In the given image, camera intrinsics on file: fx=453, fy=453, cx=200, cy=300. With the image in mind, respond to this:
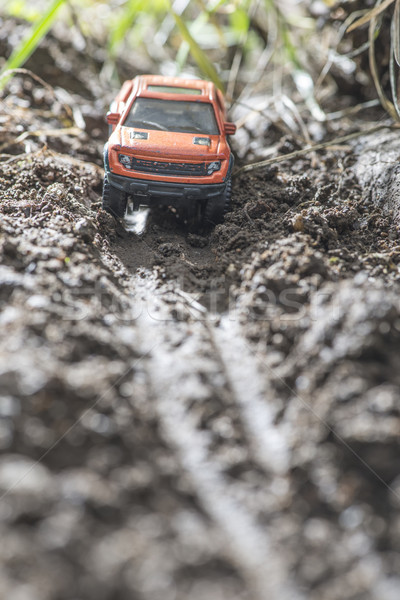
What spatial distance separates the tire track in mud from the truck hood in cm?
149

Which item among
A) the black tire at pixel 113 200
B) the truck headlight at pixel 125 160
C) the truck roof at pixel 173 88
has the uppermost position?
the truck roof at pixel 173 88

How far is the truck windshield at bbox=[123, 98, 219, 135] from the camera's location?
4414mm

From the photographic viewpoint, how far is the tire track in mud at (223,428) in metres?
2.14

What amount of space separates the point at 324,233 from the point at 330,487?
2.21 metres

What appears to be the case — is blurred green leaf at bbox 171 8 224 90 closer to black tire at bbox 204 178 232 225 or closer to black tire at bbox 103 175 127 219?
black tire at bbox 204 178 232 225

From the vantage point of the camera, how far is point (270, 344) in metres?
3.12

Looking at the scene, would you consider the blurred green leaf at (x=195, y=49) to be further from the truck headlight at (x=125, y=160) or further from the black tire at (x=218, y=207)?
the truck headlight at (x=125, y=160)

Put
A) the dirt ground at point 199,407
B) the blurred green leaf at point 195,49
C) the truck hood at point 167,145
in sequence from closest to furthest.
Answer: the dirt ground at point 199,407
the truck hood at point 167,145
the blurred green leaf at point 195,49

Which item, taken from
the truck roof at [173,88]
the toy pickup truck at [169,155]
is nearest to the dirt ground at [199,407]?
the toy pickup truck at [169,155]

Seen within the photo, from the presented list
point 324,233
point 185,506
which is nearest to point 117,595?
point 185,506

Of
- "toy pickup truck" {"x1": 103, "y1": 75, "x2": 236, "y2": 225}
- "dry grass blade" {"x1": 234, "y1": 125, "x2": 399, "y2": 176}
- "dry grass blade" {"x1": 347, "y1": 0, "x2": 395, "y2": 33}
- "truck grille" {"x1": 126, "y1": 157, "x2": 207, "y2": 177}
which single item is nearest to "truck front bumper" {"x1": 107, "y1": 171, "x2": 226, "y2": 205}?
"toy pickup truck" {"x1": 103, "y1": 75, "x2": 236, "y2": 225}

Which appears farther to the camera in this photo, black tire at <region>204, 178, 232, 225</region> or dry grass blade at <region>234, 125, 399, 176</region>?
dry grass blade at <region>234, 125, 399, 176</region>

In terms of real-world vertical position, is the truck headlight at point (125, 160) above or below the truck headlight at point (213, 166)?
below

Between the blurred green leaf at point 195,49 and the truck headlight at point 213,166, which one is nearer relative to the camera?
the truck headlight at point 213,166
